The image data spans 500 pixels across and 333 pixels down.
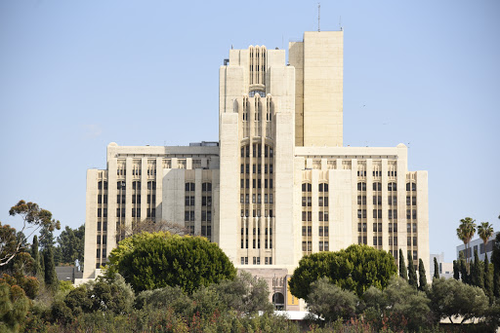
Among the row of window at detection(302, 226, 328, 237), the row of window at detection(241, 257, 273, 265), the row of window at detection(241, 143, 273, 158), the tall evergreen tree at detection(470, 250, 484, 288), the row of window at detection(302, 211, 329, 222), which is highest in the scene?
the row of window at detection(241, 143, 273, 158)

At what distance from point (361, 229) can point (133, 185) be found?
39986 mm

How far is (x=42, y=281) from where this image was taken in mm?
122938

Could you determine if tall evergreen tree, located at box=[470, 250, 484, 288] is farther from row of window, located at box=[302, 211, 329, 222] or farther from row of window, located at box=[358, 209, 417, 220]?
row of window, located at box=[358, 209, 417, 220]

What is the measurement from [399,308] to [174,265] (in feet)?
109

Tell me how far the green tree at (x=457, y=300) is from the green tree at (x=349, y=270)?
2612cm

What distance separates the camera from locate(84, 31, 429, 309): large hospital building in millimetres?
148000

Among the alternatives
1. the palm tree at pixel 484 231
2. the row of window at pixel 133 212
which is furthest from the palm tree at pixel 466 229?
the row of window at pixel 133 212

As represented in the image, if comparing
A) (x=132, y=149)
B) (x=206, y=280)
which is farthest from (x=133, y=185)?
(x=206, y=280)

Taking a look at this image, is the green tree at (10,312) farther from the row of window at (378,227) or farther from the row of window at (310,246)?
the row of window at (378,227)

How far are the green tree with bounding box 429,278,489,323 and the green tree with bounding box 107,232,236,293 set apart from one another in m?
30.8

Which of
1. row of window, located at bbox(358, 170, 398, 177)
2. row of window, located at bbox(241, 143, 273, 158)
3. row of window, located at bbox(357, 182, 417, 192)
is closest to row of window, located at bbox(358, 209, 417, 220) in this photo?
row of window, located at bbox(357, 182, 417, 192)

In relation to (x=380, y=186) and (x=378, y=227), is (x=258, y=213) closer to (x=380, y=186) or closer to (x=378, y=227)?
(x=378, y=227)

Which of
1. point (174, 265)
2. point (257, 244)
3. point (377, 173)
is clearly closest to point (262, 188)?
point (257, 244)

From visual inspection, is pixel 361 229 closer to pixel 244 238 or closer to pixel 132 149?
pixel 244 238
